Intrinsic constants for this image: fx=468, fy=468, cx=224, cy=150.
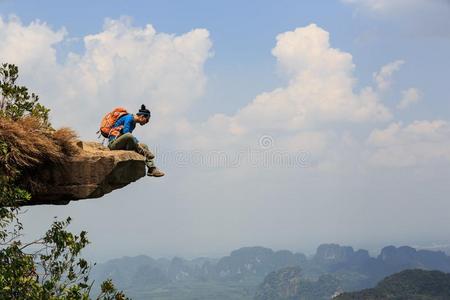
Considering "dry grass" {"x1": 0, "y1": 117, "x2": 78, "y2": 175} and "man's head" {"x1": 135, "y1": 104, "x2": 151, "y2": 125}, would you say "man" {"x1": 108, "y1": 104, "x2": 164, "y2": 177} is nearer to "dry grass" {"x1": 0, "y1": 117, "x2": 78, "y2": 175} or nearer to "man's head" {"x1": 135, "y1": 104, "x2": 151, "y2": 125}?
"man's head" {"x1": 135, "y1": 104, "x2": 151, "y2": 125}

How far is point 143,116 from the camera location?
15.4 meters

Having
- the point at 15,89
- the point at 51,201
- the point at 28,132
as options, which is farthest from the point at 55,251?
the point at 15,89

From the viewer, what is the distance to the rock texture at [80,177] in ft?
42.2

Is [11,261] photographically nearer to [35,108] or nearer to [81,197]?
[81,197]

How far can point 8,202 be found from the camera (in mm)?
11336

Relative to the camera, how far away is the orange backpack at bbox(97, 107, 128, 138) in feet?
49.6

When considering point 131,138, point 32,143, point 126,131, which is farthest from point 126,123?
point 32,143

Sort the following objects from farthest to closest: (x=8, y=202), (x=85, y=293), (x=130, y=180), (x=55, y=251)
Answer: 1. (x=130, y=180)
2. (x=55, y=251)
3. (x=85, y=293)
4. (x=8, y=202)

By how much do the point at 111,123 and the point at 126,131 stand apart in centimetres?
68

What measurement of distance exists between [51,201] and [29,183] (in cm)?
116

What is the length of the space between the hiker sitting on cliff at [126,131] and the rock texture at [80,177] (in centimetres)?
81

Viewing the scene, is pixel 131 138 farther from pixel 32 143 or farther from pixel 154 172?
pixel 32 143

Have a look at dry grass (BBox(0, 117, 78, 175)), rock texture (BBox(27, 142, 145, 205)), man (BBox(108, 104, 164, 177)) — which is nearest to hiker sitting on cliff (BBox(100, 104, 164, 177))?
man (BBox(108, 104, 164, 177))

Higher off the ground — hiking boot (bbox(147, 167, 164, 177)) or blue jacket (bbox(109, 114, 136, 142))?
blue jacket (bbox(109, 114, 136, 142))
